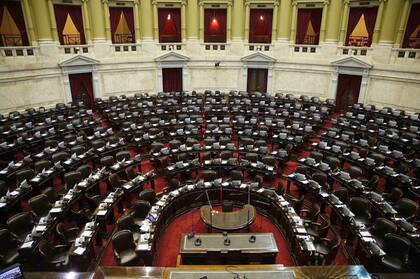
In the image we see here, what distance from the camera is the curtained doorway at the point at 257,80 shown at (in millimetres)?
23953

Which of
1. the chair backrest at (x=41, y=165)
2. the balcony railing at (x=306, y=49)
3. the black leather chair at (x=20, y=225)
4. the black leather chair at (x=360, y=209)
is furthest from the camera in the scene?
the balcony railing at (x=306, y=49)

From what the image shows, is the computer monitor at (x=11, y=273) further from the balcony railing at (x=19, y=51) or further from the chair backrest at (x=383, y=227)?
the balcony railing at (x=19, y=51)

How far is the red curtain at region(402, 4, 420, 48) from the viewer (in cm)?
1859

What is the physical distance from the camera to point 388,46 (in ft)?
63.2

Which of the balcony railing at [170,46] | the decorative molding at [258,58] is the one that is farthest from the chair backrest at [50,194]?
the decorative molding at [258,58]

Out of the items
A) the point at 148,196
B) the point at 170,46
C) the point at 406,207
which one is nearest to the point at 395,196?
the point at 406,207

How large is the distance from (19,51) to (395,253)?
2111 cm

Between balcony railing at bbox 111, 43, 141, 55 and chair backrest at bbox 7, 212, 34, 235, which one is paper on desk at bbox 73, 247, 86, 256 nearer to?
chair backrest at bbox 7, 212, 34, 235

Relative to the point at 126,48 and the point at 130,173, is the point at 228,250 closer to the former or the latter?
the point at 130,173

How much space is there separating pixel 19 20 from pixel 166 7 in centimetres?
983

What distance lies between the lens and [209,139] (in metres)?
14.3

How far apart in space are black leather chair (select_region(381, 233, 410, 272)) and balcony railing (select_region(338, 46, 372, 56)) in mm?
15584

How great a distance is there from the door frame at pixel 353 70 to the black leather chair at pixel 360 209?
42.9 feet

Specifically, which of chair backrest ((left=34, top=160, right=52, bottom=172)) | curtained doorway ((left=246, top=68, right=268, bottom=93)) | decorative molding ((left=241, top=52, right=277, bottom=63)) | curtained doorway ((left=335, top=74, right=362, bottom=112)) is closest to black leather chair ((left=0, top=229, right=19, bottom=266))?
chair backrest ((left=34, top=160, right=52, bottom=172))
